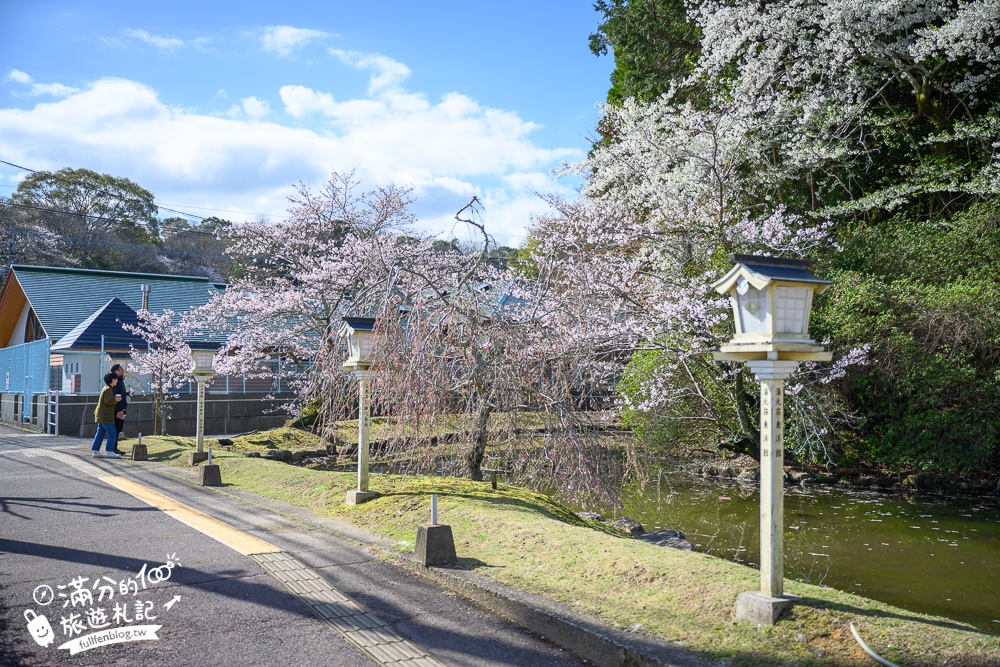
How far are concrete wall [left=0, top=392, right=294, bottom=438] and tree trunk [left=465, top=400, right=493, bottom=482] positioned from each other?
14.7m

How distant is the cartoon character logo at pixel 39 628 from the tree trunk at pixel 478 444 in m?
5.37

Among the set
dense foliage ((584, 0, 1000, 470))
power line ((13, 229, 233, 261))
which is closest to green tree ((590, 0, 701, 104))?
dense foliage ((584, 0, 1000, 470))

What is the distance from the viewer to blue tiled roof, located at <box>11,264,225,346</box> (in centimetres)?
2861

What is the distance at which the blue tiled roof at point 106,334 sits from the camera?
24094 mm

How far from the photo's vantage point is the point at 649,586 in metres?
5.41

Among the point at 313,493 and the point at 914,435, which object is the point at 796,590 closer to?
the point at 313,493

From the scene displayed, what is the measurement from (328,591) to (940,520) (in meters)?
10.5

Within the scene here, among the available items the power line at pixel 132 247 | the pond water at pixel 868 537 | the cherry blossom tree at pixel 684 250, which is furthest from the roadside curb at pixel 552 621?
the power line at pixel 132 247

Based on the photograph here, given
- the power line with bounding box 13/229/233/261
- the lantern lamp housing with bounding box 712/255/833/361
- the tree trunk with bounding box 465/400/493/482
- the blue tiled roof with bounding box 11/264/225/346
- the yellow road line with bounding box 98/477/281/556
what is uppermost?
the power line with bounding box 13/229/233/261

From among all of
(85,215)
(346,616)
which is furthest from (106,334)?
A: (85,215)

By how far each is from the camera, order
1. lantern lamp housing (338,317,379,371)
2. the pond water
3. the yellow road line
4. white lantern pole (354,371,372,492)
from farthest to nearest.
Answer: lantern lamp housing (338,317,379,371) < white lantern pole (354,371,372,492) < the pond water < the yellow road line

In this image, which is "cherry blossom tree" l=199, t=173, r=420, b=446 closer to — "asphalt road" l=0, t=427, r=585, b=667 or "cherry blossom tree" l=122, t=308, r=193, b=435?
"cherry blossom tree" l=122, t=308, r=193, b=435

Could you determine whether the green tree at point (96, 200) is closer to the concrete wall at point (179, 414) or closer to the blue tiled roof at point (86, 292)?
the blue tiled roof at point (86, 292)

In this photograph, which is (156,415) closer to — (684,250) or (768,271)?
(684,250)
